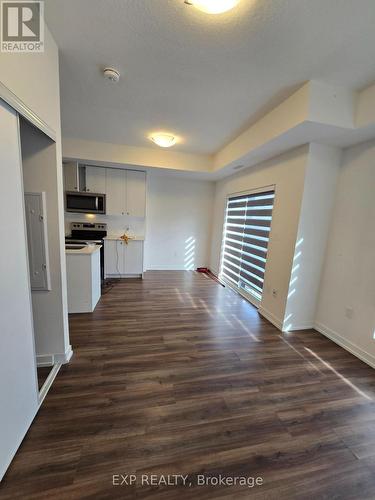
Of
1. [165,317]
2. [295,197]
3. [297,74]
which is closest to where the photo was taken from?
[297,74]

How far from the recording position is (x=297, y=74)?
1.88 meters

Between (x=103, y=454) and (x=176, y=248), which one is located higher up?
(x=176, y=248)

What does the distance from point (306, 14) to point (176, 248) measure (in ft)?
15.6

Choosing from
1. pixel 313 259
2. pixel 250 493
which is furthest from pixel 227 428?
pixel 313 259

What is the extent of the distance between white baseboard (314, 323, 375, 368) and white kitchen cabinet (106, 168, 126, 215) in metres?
4.34

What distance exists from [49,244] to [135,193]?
3.22 meters

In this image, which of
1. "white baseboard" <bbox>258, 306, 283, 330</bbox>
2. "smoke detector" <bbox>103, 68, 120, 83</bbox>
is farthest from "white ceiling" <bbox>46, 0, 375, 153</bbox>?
"white baseboard" <bbox>258, 306, 283, 330</bbox>

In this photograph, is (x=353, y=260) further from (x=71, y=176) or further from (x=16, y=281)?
(x=71, y=176)

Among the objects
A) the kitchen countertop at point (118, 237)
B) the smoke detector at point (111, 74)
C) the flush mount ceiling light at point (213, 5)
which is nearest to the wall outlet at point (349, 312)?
the flush mount ceiling light at point (213, 5)

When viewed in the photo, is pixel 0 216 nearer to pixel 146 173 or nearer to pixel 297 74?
pixel 297 74

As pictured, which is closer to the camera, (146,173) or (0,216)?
(0,216)

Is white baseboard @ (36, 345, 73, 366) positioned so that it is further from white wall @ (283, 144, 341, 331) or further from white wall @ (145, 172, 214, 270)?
white wall @ (145, 172, 214, 270)

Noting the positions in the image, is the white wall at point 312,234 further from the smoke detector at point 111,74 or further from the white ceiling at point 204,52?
the smoke detector at point 111,74

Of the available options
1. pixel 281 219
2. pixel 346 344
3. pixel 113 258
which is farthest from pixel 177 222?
pixel 346 344
